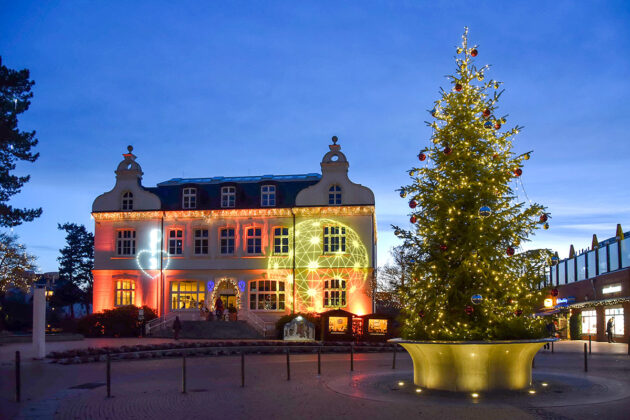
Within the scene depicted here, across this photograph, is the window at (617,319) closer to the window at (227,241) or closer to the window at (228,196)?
the window at (227,241)

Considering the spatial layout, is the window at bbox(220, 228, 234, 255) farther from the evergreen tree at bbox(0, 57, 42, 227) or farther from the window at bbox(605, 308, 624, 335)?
the window at bbox(605, 308, 624, 335)

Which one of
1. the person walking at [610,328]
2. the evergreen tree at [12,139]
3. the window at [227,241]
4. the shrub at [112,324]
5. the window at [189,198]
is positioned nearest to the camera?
the evergreen tree at [12,139]

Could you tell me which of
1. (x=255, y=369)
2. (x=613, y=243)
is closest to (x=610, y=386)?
(x=255, y=369)

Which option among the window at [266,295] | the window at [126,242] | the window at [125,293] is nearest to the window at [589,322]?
the window at [266,295]

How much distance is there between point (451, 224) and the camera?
49.8 feet

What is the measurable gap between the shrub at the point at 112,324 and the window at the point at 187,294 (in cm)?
282

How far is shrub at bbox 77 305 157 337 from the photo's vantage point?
1522 inches

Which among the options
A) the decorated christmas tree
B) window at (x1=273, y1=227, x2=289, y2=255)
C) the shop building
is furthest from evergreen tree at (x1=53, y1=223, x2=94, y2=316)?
the decorated christmas tree

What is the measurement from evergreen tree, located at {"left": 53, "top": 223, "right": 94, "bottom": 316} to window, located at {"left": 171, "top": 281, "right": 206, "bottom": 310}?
26519mm

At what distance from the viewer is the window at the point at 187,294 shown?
4122 cm

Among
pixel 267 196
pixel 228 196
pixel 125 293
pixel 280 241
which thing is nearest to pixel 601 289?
pixel 280 241

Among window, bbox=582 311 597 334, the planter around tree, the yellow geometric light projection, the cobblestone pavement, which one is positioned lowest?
window, bbox=582 311 597 334

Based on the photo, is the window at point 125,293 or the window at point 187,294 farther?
the window at point 125,293

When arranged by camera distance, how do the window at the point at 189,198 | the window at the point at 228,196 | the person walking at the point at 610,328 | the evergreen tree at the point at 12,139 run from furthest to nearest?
the window at the point at 189,198
the window at the point at 228,196
the person walking at the point at 610,328
the evergreen tree at the point at 12,139
